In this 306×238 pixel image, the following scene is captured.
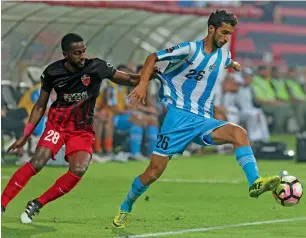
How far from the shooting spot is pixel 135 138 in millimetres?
22828

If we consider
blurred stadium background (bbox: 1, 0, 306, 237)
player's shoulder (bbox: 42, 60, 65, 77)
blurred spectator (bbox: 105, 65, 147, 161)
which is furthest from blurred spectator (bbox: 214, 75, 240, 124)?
player's shoulder (bbox: 42, 60, 65, 77)

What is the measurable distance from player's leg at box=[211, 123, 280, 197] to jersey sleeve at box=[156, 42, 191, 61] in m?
0.82

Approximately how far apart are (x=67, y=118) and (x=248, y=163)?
193 centimetres

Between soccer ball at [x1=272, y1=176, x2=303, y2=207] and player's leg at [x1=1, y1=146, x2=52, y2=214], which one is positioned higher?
soccer ball at [x1=272, y1=176, x2=303, y2=207]

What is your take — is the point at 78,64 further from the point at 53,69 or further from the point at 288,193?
the point at 288,193

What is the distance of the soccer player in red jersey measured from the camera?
11.3 metres

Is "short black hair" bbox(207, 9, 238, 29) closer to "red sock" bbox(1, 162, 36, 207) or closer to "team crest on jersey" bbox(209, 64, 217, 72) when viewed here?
"team crest on jersey" bbox(209, 64, 217, 72)

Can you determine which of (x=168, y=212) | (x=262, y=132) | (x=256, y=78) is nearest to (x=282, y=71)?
(x=256, y=78)

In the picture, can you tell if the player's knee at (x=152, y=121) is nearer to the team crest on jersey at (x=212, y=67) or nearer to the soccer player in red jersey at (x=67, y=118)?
the soccer player in red jersey at (x=67, y=118)

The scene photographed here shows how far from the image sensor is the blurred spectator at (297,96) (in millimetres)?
37284

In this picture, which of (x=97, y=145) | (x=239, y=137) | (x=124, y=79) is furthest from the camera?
(x=97, y=145)

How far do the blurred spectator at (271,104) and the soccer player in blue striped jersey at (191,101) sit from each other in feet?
78.9

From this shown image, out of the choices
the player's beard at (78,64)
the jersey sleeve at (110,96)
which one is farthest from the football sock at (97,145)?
the player's beard at (78,64)

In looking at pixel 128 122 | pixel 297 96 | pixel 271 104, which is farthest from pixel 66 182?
pixel 297 96
